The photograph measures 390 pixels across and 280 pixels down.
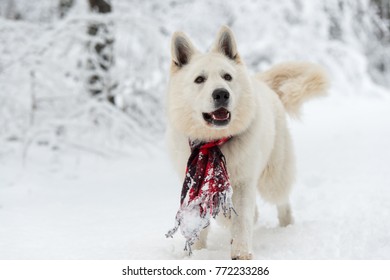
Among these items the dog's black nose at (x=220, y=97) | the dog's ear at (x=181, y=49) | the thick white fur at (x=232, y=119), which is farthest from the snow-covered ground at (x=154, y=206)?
the dog's ear at (x=181, y=49)

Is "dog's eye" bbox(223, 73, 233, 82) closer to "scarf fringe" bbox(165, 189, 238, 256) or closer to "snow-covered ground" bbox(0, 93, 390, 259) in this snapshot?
"scarf fringe" bbox(165, 189, 238, 256)

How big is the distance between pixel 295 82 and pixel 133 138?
3.59 meters

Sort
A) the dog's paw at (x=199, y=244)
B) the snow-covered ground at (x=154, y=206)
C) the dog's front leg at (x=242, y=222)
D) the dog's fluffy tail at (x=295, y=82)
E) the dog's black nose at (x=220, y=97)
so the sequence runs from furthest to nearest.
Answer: the dog's fluffy tail at (x=295, y=82) → the dog's paw at (x=199, y=244) → the snow-covered ground at (x=154, y=206) → the dog's front leg at (x=242, y=222) → the dog's black nose at (x=220, y=97)

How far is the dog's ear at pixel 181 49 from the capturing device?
12.0 feet

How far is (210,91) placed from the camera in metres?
3.25

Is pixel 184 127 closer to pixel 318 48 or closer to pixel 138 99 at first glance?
pixel 138 99

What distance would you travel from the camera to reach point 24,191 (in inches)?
252

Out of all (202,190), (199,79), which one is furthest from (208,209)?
(199,79)

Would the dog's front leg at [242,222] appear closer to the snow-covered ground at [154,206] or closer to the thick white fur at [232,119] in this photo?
the thick white fur at [232,119]

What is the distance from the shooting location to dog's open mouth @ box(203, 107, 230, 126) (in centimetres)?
326

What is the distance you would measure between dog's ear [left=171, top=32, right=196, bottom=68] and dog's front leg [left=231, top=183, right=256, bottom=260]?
1.03m

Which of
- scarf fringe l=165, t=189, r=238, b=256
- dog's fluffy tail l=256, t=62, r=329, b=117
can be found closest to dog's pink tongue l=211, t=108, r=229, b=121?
scarf fringe l=165, t=189, r=238, b=256

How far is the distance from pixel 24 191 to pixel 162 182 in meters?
1.85
